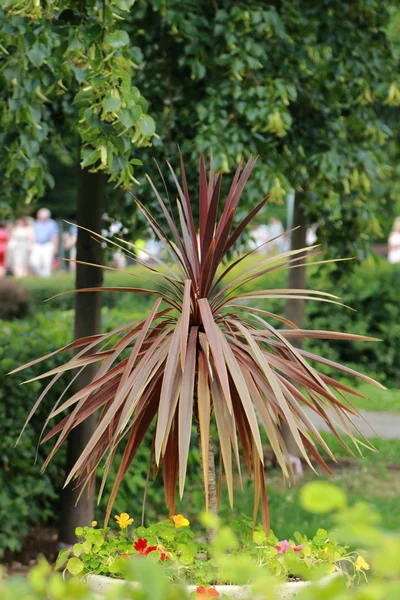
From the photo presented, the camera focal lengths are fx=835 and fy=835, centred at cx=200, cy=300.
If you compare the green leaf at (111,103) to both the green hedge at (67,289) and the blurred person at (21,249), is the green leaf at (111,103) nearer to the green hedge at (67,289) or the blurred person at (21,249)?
the green hedge at (67,289)

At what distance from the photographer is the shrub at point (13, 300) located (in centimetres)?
1388

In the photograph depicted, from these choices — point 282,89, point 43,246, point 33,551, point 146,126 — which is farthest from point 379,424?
point 43,246

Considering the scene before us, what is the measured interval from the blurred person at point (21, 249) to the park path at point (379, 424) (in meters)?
10.6

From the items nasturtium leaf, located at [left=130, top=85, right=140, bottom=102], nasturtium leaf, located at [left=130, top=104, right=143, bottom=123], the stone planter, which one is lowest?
the stone planter

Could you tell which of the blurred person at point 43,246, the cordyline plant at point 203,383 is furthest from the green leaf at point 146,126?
the blurred person at point 43,246

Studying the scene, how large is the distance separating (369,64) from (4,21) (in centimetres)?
270

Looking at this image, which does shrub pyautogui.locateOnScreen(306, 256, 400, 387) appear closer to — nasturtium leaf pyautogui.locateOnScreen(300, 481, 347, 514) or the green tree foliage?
the green tree foliage

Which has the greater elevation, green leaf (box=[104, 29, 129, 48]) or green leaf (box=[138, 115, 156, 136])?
green leaf (box=[104, 29, 129, 48])

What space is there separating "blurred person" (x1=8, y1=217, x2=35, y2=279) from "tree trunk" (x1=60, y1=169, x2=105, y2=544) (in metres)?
13.8

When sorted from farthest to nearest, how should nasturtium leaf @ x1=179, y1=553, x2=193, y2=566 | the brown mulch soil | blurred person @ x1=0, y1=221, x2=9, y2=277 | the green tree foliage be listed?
1. blurred person @ x1=0, y1=221, x2=9, y2=277
2. the brown mulch soil
3. the green tree foliage
4. nasturtium leaf @ x1=179, y1=553, x2=193, y2=566

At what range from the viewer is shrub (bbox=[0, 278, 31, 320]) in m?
13.9

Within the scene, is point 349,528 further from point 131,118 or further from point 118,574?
point 131,118

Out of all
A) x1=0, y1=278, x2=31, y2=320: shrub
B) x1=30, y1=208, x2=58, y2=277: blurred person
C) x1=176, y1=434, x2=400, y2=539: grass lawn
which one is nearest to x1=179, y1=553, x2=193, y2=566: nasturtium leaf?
x1=176, y1=434, x2=400, y2=539: grass lawn

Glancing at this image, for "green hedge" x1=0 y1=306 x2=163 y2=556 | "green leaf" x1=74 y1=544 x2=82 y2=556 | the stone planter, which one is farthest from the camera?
"green hedge" x1=0 y1=306 x2=163 y2=556
